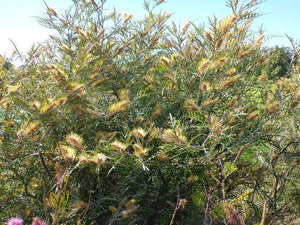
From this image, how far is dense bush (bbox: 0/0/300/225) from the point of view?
176 centimetres

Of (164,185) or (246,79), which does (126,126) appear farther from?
(246,79)

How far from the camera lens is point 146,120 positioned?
2014mm

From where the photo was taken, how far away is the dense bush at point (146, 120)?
176cm

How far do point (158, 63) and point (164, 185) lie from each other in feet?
2.51

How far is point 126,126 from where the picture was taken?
1979 mm

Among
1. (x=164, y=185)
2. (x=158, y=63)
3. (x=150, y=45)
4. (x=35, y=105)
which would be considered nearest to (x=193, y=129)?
(x=164, y=185)

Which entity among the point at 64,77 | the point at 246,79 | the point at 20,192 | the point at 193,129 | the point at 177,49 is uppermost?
the point at 177,49

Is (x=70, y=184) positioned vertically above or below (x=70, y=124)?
below

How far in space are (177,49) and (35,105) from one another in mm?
1008

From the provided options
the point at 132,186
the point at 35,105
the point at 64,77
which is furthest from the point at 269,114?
the point at 35,105

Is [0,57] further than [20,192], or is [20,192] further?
[20,192]

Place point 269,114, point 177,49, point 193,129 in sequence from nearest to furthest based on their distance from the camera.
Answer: point 269,114
point 193,129
point 177,49

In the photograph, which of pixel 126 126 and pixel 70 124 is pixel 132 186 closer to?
pixel 126 126

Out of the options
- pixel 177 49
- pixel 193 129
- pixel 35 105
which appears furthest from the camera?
pixel 177 49
